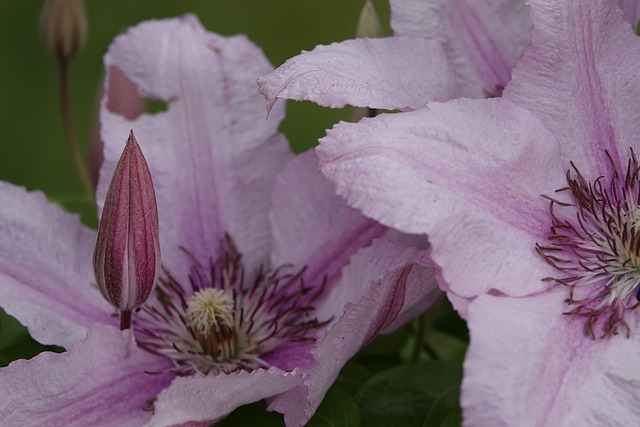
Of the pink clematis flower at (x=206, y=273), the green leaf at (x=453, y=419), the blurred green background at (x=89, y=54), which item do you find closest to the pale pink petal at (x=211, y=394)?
the pink clematis flower at (x=206, y=273)

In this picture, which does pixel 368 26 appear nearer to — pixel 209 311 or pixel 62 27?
pixel 209 311

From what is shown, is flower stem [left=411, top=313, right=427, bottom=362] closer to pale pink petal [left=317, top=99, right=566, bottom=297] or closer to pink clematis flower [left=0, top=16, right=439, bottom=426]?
pink clematis flower [left=0, top=16, right=439, bottom=426]

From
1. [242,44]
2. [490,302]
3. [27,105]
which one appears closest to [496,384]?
[490,302]

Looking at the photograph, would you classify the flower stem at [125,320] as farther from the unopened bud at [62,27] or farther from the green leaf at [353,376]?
the unopened bud at [62,27]

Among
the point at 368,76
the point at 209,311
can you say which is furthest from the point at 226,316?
the point at 368,76

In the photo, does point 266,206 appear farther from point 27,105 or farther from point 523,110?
point 27,105

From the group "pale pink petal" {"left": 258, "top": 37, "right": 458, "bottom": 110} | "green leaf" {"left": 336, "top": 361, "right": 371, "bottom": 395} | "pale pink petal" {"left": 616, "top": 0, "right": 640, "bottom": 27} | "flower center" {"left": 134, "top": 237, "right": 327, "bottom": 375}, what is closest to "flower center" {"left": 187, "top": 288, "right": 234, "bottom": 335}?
"flower center" {"left": 134, "top": 237, "right": 327, "bottom": 375}
